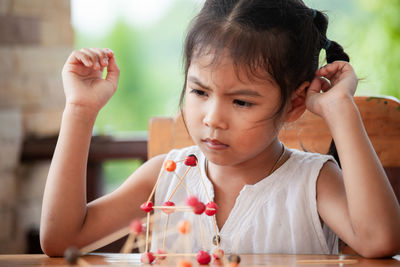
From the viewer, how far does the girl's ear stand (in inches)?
43.4

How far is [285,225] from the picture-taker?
3.68ft

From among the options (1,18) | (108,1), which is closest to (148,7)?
(108,1)

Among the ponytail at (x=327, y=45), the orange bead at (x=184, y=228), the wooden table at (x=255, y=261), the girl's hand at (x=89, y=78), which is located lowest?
the wooden table at (x=255, y=261)

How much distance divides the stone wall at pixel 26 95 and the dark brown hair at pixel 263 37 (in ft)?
4.06

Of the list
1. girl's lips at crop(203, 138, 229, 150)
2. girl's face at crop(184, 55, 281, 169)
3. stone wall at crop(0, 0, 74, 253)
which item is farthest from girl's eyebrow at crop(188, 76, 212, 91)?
stone wall at crop(0, 0, 74, 253)

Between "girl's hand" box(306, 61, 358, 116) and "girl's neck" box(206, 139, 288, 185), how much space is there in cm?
19

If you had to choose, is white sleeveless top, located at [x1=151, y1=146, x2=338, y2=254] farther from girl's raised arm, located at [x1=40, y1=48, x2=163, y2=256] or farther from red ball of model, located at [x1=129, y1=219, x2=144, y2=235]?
red ball of model, located at [x1=129, y1=219, x2=144, y2=235]

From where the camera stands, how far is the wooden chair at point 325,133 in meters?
1.24

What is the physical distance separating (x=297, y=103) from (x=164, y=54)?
4342 millimetres

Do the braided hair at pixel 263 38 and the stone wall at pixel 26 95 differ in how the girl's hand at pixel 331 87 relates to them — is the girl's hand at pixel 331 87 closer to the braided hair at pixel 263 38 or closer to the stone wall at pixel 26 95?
the braided hair at pixel 263 38

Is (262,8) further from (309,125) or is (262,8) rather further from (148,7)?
(148,7)

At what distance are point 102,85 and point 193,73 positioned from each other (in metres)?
0.24

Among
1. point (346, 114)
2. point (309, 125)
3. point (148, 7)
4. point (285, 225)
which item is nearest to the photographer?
point (346, 114)

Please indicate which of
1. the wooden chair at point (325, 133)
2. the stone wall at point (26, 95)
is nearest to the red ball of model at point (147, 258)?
the wooden chair at point (325, 133)
